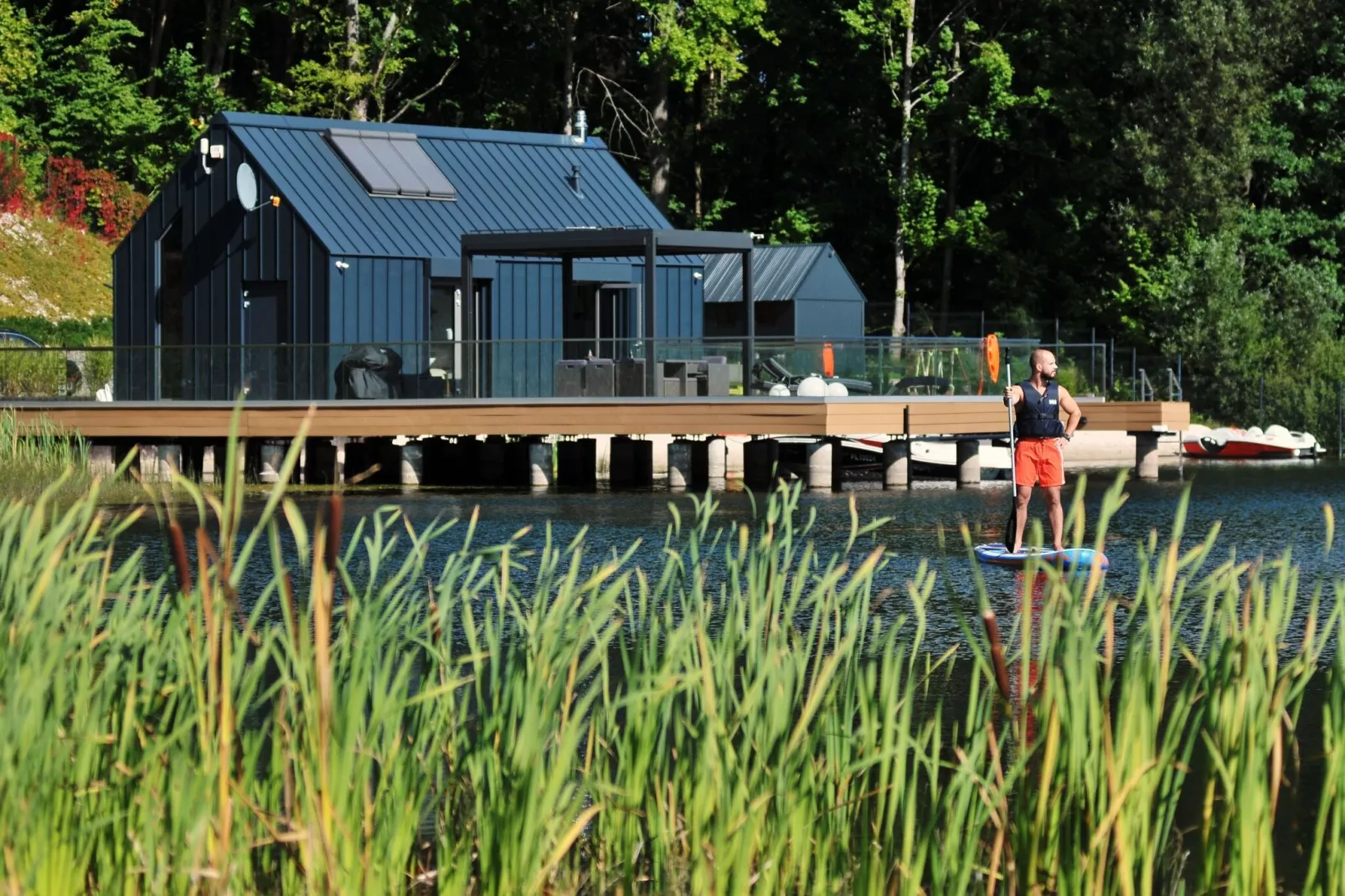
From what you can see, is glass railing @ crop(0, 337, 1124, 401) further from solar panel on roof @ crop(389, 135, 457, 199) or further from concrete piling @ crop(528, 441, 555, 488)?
solar panel on roof @ crop(389, 135, 457, 199)

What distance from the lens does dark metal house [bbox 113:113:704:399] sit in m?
29.0

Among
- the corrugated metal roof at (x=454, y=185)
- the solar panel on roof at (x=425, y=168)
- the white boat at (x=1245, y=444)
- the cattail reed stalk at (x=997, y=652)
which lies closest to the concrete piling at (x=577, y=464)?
the corrugated metal roof at (x=454, y=185)

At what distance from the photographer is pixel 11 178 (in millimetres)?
45562

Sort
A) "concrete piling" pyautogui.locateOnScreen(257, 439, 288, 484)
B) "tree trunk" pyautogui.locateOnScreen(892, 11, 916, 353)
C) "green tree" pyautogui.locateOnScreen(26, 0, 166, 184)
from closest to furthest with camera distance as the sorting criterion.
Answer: "concrete piling" pyautogui.locateOnScreen(257, 439, 288, 484) → "green tree" pyautogui.locateOnScreen(26, 0, 166, 184) → "tree trunk" pyautogui.locateOnScreen(892, 11, 916, 353)

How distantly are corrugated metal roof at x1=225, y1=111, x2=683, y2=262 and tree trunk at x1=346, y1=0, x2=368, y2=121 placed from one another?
13718 mm

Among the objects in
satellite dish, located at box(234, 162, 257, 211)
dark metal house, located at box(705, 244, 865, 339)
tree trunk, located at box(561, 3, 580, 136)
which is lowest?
dark metal house, located at box(705, 244, 865, 339)

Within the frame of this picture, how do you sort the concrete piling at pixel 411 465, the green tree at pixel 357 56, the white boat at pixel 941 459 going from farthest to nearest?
the green tree at pixel 357 56 < the white boat at pixel 941 459 < the concrete piling at pixel 411 465

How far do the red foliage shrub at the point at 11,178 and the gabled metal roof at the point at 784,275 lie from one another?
15.0m

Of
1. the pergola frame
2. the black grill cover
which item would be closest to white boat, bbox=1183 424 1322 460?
the pergola frame

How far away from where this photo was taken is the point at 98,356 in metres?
29.5

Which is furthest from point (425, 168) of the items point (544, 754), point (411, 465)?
point (544, 754)

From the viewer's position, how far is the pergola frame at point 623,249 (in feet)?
94.5

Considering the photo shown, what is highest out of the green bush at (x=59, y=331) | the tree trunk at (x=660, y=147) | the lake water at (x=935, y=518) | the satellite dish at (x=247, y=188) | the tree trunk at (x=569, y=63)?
the tree trunk at (x=569, y=63)

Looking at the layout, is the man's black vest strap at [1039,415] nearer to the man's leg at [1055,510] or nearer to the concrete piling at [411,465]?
the man's leg at [1055,510]
